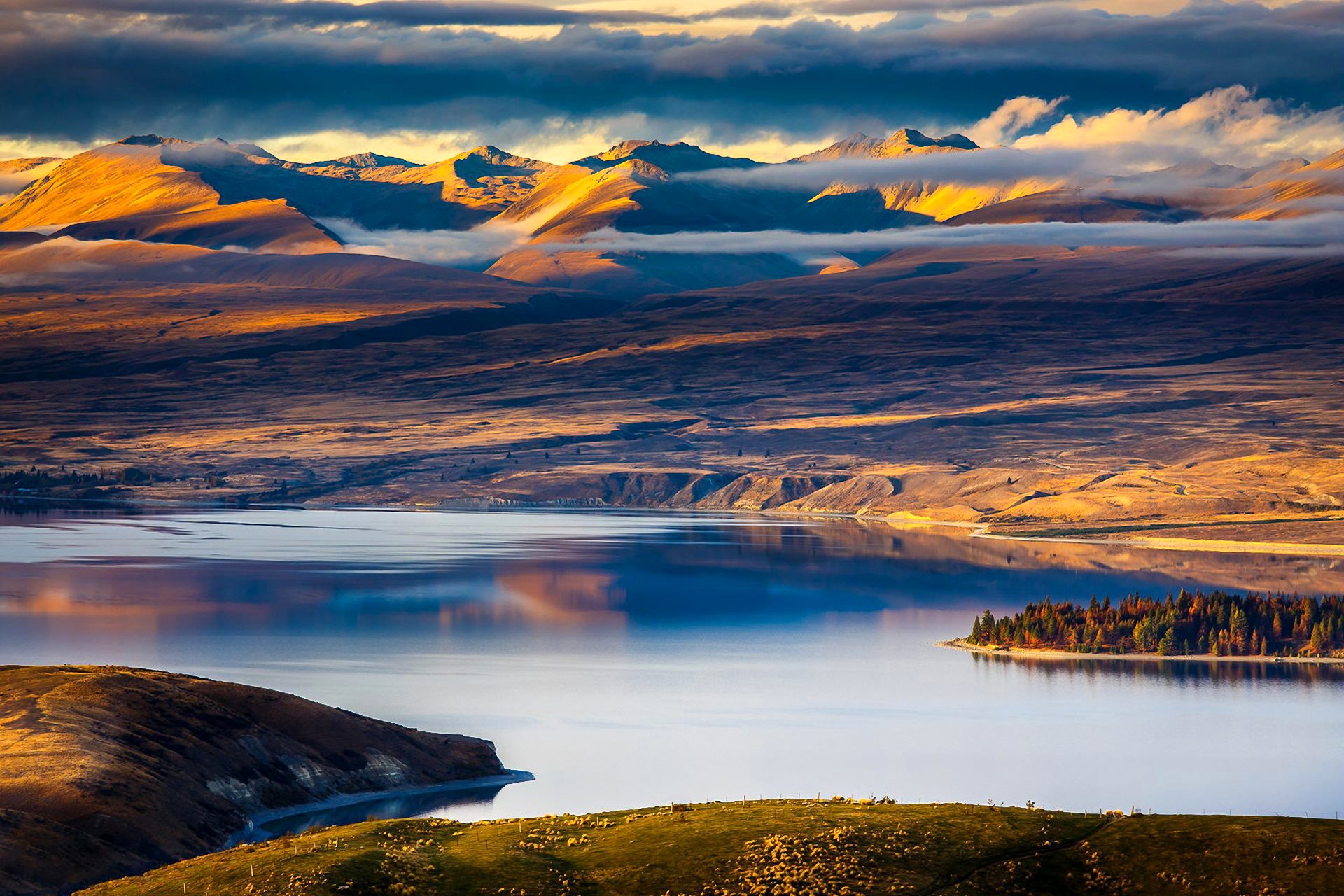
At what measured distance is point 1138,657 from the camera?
439 ft

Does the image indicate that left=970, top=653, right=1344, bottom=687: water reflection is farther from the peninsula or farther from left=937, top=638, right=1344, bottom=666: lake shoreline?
the peninsula

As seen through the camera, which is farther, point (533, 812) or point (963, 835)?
point (533, 812)

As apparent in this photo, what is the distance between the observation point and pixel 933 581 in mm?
195875

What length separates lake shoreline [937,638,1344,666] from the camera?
132 metres

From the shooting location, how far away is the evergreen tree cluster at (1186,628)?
136 metres

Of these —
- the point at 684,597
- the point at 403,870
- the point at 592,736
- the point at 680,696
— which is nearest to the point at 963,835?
the point at 403,870

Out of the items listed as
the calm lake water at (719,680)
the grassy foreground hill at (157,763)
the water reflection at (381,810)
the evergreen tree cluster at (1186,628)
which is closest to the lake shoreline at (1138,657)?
the evergreen tree cluster at (1186,628)

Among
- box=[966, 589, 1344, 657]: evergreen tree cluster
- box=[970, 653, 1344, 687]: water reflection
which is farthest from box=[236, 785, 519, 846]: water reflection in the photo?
box=[966, 589, 1344, 657]: evergreen tree cluster

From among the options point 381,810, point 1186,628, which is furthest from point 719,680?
point 381,810

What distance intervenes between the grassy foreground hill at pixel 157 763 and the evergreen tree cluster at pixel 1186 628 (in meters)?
68.3

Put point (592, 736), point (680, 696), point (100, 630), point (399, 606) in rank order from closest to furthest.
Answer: point (592, 736), point (680, 696), point (100, 630), point (399, 606)

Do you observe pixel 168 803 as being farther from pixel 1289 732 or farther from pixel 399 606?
pixel 399 606

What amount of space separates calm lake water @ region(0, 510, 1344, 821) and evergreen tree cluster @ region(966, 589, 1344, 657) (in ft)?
21.6

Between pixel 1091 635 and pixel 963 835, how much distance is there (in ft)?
302
